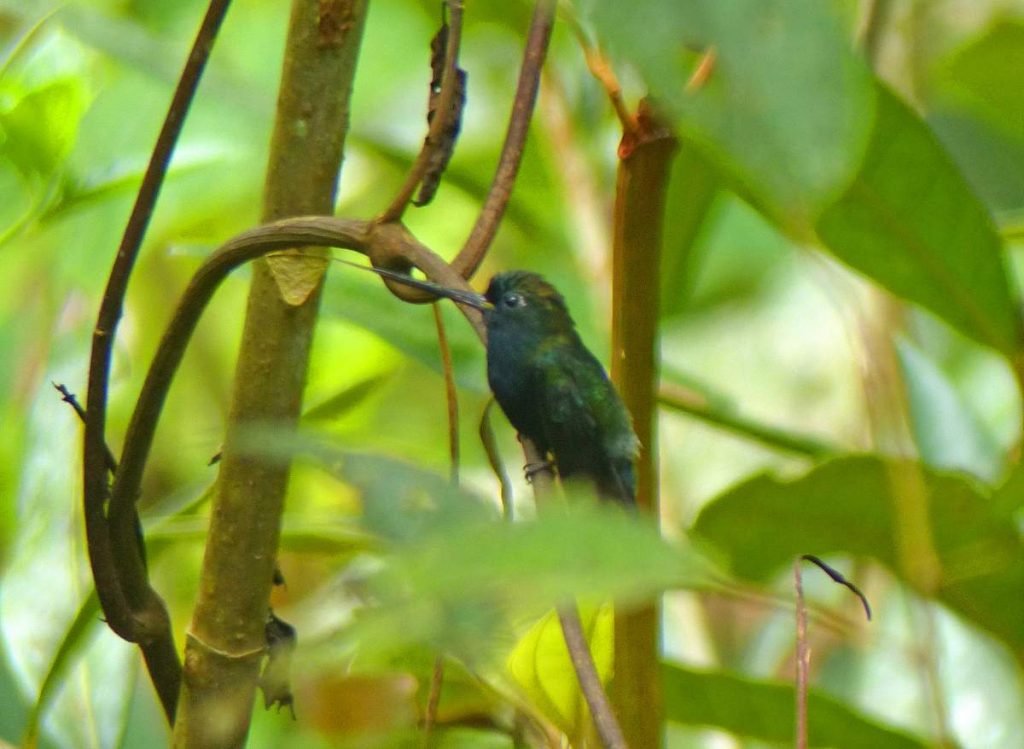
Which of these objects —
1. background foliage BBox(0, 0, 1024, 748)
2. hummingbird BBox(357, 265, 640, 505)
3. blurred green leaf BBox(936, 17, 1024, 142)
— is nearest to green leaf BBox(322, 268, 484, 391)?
background foliage BBox(0, 0, 1024, 748)

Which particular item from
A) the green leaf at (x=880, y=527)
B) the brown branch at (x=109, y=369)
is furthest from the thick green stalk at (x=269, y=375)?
the green leaf at (x=880, y=527)

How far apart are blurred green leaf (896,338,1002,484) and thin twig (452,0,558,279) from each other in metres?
0.89

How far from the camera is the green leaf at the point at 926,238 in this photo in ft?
3.34

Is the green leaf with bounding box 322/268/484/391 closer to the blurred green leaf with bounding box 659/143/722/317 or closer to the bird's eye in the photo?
the bird's eye

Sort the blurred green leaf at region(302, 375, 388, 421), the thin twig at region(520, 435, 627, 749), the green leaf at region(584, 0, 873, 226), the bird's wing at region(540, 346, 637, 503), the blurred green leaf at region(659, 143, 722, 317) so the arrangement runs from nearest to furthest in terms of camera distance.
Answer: the green leaf at region(584, 0, 873, 226) < the thin twig at region(520, 435, 627, 749) < the bird's wing at region(540, 346, 637, 503) < the blurred green leaf at region(302, 375, 388, 421) < the blurred green leaf at region(659, 143, 722, 317)

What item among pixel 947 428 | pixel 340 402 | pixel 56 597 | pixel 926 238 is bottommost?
pixel 56 597

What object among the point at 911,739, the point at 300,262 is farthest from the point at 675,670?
the point at 300,262

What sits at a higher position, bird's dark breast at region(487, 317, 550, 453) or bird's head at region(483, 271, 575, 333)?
bird's head at region(483, 271, 575, 333)

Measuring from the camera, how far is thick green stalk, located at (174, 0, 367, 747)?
0.73 metres

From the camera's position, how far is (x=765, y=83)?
0.30 m

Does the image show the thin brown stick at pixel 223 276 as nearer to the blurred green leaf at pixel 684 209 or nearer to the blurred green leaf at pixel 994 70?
the blurred green leaf at pixel 684 209

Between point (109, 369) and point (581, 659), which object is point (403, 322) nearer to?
point (109, 369)

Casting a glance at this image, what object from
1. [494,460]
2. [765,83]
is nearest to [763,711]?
[494,460]

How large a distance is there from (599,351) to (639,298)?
47 cm
